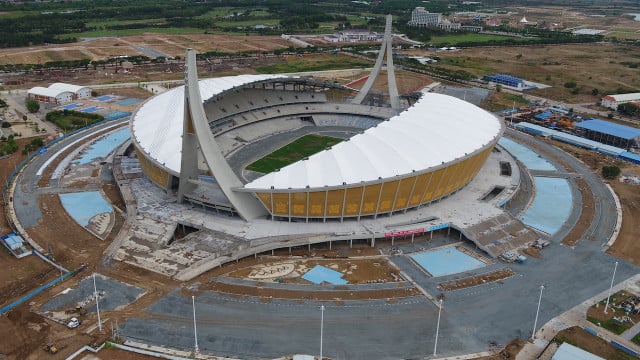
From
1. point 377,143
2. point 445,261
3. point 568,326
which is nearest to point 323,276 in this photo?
point 445,261

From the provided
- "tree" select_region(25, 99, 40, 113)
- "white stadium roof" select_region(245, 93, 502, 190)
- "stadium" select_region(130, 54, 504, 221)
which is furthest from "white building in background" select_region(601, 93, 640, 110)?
"tree" select_region(25, 99, 40, 113)

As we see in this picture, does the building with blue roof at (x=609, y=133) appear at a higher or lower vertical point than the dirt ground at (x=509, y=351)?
higher

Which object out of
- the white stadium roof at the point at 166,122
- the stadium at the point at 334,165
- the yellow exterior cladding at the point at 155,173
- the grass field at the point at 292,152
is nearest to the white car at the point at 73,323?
the stadium at the point at 334,165

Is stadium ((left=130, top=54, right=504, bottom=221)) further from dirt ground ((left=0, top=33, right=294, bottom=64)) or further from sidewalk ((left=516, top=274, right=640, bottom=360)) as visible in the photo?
dirt ground ((left=0, top=33, right=294, bottom=64))

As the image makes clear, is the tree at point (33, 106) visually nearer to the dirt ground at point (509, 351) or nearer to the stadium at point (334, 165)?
the stadium at point (334, 165)

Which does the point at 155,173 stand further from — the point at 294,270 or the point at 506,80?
the point at 506,80
